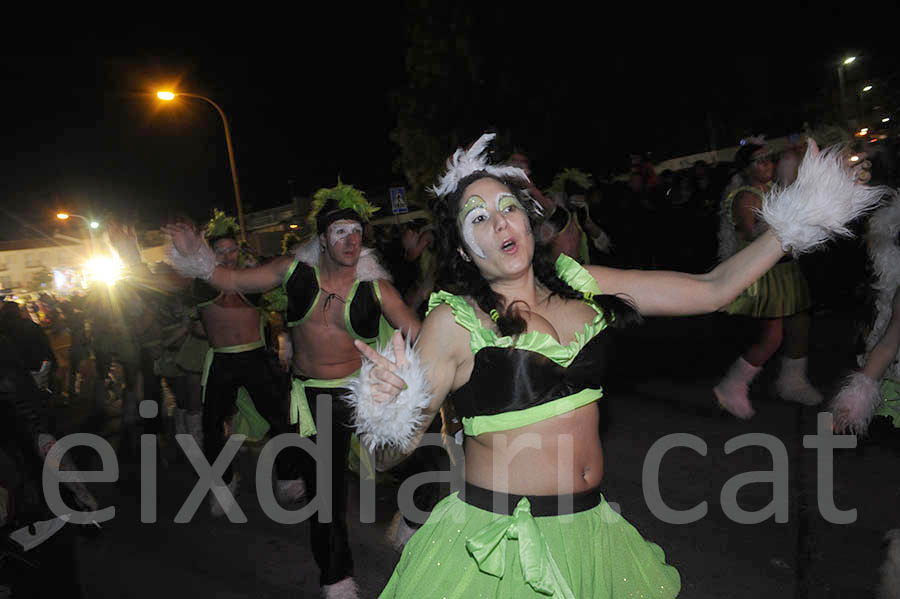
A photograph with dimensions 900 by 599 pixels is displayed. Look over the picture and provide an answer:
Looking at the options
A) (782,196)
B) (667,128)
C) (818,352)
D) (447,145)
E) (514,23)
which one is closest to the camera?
(782,196)

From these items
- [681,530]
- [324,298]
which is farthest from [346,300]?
[681,530]

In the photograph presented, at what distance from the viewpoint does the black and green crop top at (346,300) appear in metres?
3.95

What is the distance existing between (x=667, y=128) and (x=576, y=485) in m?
22.1

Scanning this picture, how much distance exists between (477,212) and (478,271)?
0.70 feet

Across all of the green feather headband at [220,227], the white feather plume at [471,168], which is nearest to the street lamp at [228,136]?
the green feather headband at [220,227]

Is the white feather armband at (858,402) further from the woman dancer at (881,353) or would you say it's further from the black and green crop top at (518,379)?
the black and green crop top at (518,379)

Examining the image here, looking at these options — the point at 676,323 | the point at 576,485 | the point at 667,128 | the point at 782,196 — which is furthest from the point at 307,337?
the point at 667,128

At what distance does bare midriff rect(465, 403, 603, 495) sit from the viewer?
2117 millimetres

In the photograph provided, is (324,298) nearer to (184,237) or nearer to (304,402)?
(304,402)

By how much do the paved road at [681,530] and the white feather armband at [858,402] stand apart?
937 millimetres

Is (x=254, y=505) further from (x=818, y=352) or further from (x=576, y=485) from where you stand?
(x=818, y=352)

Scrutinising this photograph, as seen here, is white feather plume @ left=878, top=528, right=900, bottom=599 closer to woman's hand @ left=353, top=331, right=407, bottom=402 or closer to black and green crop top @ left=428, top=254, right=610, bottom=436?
black and green crop top @ left=428, top=254, right=610, bottom=436

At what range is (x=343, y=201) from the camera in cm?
421

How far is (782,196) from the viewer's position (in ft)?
7.63
